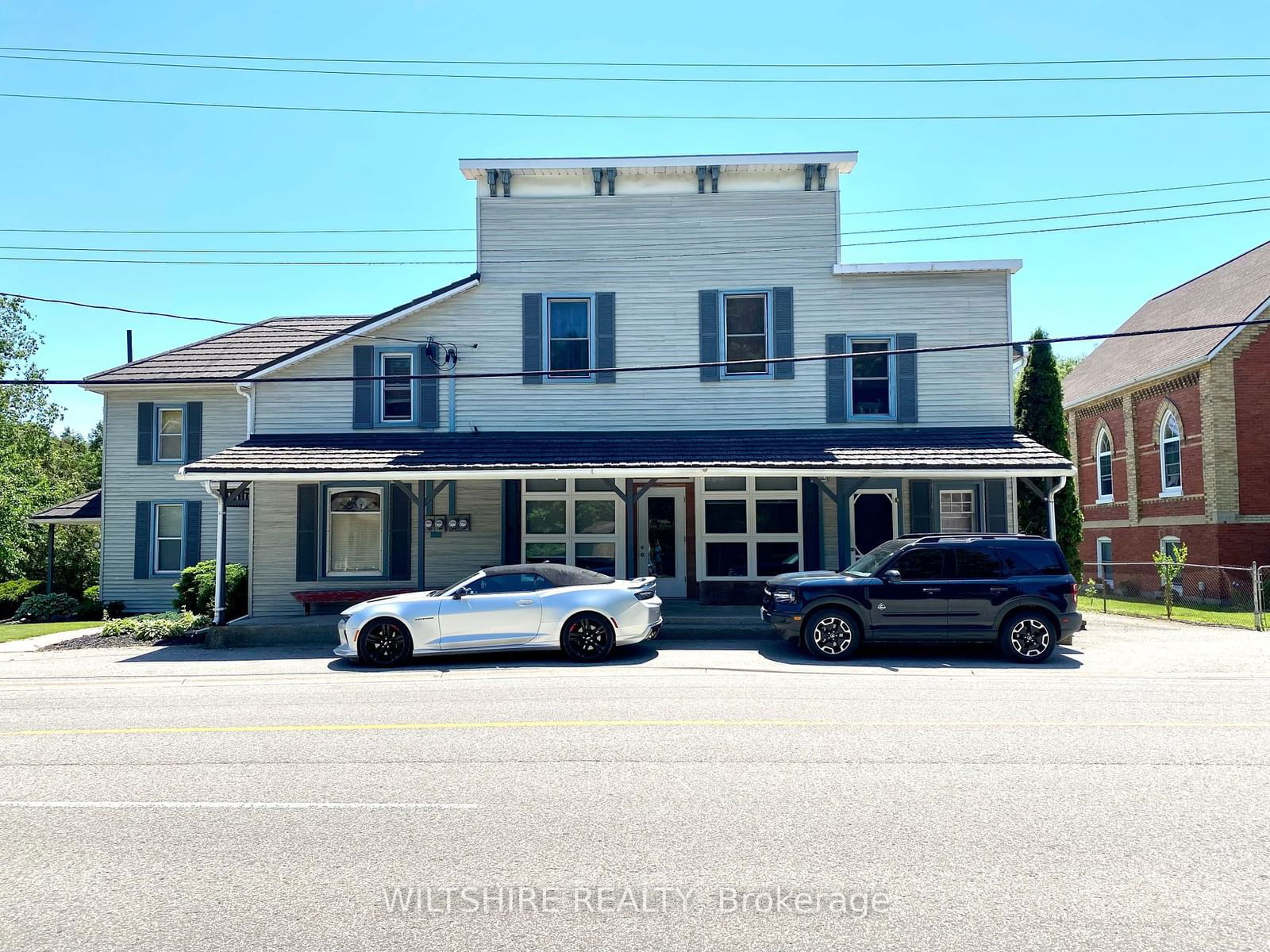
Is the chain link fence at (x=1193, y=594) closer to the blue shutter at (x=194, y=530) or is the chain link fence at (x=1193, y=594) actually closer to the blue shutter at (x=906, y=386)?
the blue shutter at (x=906, y=386)

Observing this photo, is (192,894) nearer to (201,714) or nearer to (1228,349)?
(201,714)

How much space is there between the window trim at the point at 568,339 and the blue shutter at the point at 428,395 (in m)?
2.30

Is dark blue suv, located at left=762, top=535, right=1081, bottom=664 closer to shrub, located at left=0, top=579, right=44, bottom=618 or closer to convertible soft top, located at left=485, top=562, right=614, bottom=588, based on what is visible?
convertible soft top, located at left=485, top=562, right=614, bottom=588

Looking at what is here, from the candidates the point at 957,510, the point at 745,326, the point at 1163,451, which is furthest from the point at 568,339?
the point at 1163,451

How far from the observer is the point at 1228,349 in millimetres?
25531

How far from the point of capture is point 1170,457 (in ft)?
94.6

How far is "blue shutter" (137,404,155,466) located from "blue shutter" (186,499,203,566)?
145 cm

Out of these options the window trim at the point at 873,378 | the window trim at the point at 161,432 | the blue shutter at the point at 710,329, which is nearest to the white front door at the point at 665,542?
the blue shutter at the point at 710,329

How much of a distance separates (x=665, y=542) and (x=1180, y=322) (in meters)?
22.3

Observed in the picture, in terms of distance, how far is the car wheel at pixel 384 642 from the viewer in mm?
13008

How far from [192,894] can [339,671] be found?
8.45 m

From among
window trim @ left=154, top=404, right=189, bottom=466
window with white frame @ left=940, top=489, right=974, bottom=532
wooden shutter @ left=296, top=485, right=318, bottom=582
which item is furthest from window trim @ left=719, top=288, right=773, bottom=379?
window trim @ left=154, top=404, right=189, bottom=466

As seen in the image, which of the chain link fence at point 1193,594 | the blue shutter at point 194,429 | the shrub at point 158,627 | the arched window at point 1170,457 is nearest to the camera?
the shrub at point 158,627

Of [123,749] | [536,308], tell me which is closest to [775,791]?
[123,749]
